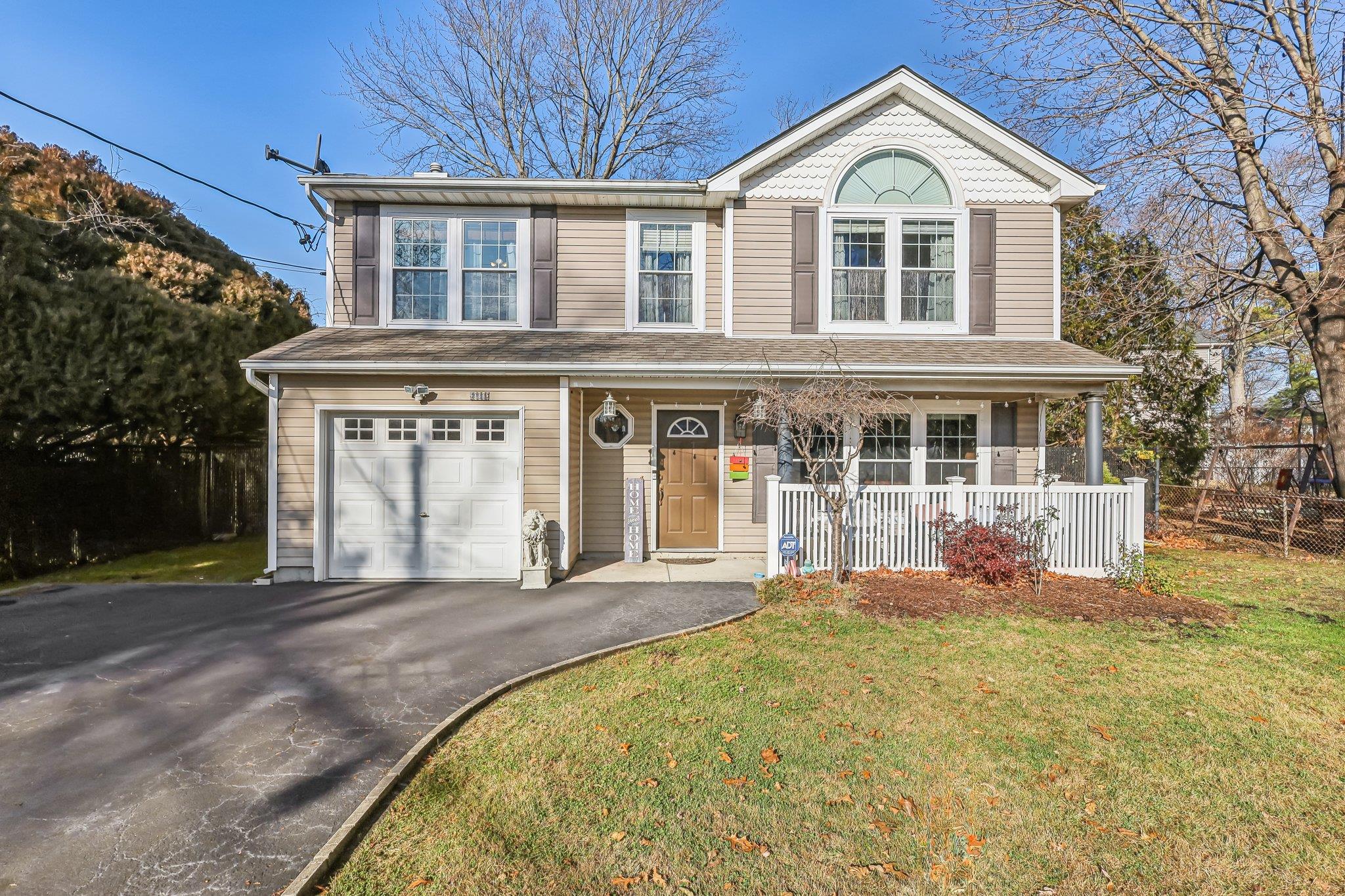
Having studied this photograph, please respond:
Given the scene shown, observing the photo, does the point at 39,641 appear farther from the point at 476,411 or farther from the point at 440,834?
the point at 440,834

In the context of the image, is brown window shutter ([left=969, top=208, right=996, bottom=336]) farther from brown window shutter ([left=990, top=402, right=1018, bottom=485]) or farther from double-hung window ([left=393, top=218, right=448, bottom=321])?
double-hung window ([left=393, top=218, right=448, bottom=321])

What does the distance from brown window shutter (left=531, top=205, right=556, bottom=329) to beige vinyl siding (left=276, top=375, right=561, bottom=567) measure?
67.4 inches

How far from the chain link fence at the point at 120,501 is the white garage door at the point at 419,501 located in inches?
189

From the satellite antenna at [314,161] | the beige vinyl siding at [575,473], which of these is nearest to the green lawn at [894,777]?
the beige vinyl siding at [575,473]

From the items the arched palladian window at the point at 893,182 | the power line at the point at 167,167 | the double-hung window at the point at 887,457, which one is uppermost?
the power line at the point at 167,167

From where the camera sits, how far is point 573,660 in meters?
4.97

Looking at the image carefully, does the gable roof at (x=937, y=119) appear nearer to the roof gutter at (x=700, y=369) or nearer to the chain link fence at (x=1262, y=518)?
the roof gutter at (x=700, y=369)

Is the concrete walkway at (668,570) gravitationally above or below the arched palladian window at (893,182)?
below

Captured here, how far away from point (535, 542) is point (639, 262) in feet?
15.2

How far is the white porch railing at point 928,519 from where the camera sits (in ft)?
24.4

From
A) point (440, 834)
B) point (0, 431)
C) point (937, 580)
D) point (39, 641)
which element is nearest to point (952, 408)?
point (937, 580)

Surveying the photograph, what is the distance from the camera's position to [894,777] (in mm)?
3295

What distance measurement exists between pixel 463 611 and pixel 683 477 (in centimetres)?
394

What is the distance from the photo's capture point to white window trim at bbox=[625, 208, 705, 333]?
30.0 feet
